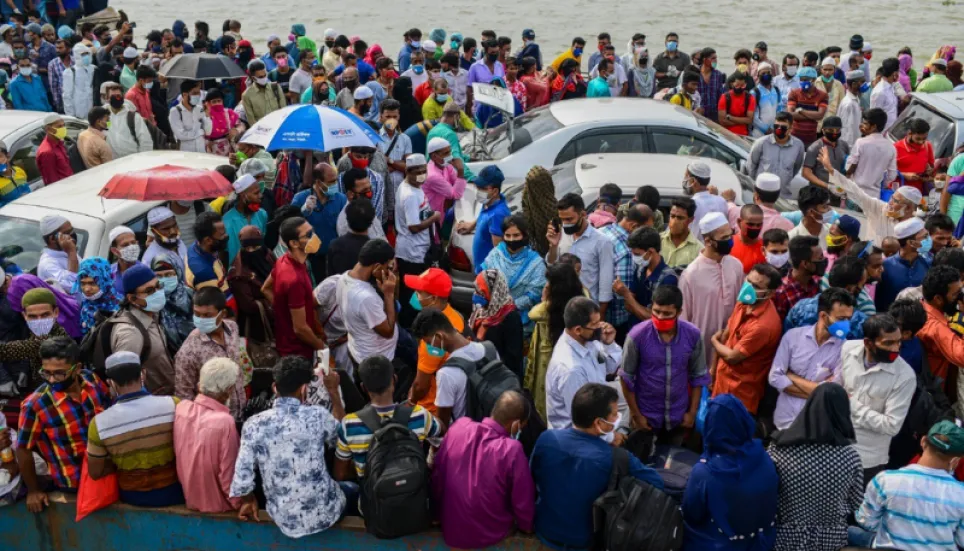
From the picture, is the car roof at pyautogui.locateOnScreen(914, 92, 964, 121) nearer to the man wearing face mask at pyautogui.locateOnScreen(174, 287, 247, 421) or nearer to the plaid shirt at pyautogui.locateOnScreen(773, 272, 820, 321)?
the plaid shirt at pyautogui.locateOnScreen(773, 272, 820, 321)

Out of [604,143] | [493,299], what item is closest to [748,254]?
[493,299]

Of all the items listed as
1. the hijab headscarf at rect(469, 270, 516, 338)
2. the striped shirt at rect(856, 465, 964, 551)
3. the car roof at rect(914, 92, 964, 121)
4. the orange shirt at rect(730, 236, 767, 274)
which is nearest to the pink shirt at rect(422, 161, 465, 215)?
the hijab headscarf at rect(469, 270, 516, 338)

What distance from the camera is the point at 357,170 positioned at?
27.1 feet

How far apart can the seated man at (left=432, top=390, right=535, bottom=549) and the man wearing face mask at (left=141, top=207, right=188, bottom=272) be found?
3.13 metres

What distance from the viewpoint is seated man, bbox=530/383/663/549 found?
5035mm

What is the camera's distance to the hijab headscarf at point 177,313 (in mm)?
6906

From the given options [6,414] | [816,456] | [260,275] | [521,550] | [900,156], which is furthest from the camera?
[900,156]

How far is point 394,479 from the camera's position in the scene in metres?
5.06

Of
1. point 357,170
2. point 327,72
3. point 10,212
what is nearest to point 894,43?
point 327,72

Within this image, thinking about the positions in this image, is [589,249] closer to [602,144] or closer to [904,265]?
[904,265]

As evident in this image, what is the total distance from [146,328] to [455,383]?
2.08 m

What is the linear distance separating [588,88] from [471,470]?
9.30 meters

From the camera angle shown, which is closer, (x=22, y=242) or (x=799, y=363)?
(x=799, y=363)

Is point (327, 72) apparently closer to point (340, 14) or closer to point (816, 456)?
point (816, 456)
